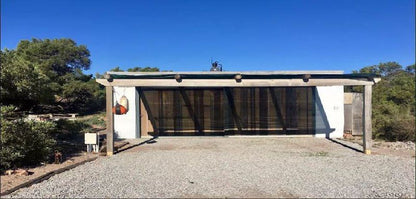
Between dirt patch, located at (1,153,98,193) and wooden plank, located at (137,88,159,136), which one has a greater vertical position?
wooden plank, located at (137,88,159,136)

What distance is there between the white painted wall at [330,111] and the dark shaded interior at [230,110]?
9.4 inches

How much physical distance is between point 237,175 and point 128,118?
21.8 feet

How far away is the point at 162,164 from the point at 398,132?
8.51 meters

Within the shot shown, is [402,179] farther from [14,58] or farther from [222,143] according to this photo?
[14,58]

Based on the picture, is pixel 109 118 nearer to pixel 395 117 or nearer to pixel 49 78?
pixel 49 78

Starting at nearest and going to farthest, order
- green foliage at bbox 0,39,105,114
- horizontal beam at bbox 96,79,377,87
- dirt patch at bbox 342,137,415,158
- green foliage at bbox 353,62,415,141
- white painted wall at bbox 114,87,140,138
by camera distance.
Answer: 1. green foliage at bbox 0,39,105,114
2. dirt patch at bbox 342,137,415,158
3. horizontal beam at bbox 96,79,377,87
4. green foliage at bbox 353,62,415,141
5. white painted wall at bbox 114,87,140,138

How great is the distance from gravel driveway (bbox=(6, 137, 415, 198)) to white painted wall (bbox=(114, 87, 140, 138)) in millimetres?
2612

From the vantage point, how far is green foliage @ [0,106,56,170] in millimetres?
5066

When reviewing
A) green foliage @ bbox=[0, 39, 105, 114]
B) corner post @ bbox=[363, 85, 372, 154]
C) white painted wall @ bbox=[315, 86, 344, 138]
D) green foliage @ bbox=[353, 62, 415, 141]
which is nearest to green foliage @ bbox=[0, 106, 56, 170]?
green foliage @ bbox=[0, 39, 105, 114]

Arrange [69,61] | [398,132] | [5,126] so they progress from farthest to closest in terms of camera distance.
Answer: [69,61], [398,132], [5,126]

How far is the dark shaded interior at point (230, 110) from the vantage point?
10578 mm

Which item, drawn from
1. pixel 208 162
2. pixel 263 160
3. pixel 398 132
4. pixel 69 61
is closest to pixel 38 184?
pixel 208 162

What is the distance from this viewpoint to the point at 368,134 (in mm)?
7180

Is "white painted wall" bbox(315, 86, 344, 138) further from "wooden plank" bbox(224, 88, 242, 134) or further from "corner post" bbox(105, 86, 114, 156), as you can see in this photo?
"corner post" bbox(105, 86, 114, 156)
